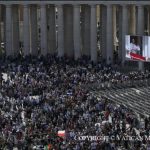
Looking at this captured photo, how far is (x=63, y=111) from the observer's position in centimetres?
7150

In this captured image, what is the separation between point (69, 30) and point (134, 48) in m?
24.7

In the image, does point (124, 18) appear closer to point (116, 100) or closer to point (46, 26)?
point (46, 26)

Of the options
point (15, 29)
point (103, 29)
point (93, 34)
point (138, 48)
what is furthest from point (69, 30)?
point (138, 48)

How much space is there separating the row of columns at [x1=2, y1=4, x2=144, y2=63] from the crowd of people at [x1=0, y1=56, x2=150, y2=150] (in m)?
6.82

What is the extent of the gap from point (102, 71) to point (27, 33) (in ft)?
72.9

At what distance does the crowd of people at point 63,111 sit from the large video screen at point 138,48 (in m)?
2.57

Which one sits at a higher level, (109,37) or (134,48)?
(109,37)

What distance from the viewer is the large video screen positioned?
89.6 m

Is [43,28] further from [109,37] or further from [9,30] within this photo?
[109,37]

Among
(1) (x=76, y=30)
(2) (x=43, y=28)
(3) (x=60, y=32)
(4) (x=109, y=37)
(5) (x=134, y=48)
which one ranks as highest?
(2) (x=43, y=28)

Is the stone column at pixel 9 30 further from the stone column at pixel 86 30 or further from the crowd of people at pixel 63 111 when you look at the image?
the crowd of people at pixel 63 111

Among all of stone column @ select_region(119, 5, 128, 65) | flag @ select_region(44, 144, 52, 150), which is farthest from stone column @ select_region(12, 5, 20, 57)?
flag @ select_region(44, 144, 52, 150)

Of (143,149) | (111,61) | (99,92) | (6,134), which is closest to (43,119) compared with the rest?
(6,134)

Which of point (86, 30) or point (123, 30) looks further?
point (86, 30)
